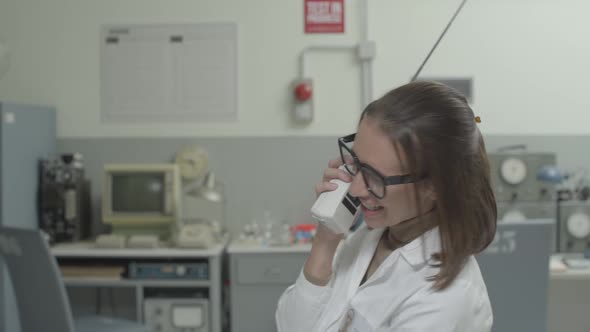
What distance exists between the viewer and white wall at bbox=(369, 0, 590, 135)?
330cm

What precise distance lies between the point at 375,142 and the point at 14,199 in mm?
2512

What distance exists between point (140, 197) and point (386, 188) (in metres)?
2.36

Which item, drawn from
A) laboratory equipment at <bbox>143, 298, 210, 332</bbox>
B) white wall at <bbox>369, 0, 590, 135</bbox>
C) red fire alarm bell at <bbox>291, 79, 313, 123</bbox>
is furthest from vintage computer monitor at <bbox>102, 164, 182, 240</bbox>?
white wall at <bbox>369, 0, 590, 135</bbox>

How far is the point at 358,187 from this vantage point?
885 millimetres

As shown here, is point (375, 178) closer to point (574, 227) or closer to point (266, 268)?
point (266, 268)

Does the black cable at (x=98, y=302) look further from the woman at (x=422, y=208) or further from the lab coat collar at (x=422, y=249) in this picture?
the lab coat collar at (x=422, y=249)

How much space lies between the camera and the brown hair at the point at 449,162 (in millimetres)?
829

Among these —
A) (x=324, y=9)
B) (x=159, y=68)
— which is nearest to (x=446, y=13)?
(x=324, y=9)

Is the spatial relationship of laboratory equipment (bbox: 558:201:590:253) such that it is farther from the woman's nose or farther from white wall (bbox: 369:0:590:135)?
the woman's nose

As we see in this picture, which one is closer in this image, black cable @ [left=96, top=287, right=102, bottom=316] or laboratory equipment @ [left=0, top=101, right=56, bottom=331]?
laboratory equipment @ [left=0, top=101, right=56, bottom=331]

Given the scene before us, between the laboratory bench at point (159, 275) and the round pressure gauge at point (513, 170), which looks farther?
A: the round pressure gauge at point (513, 170)

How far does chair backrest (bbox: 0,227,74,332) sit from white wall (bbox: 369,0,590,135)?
207 centimetres

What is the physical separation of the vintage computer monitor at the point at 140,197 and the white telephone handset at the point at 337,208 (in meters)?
2.10

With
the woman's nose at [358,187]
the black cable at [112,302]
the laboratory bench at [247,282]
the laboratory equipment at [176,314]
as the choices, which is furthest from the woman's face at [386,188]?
the black cable at [112,302]
